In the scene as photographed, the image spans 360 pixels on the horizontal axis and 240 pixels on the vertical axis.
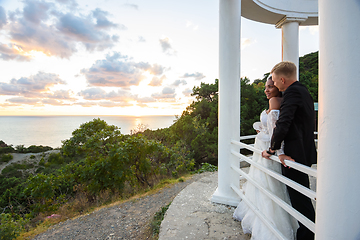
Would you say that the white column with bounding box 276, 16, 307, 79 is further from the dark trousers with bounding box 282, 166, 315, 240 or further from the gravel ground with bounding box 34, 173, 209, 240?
the gravel ground with bounding box 34, 173, 209, 240

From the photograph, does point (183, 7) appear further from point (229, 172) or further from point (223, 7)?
point (229, 172)

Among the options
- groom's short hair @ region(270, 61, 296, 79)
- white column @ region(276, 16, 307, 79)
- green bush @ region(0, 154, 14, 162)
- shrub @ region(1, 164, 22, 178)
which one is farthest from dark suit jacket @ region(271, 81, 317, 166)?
green bush @ region(0, 154, 14, 162)

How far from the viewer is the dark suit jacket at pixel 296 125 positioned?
5.38ft

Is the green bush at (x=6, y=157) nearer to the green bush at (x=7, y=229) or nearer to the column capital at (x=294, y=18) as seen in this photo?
the green bush at (x=7, y=229)

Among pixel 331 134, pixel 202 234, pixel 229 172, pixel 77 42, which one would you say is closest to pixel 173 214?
pixel 202 234

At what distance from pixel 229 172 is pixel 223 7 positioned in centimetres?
249

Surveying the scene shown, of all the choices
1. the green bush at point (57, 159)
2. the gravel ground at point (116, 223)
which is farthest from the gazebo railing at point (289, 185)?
the green bush at point (57, 159)

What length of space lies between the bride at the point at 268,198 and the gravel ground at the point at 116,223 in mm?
1541

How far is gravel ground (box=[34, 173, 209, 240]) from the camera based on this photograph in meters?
3.05

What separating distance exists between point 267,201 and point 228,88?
1.60m

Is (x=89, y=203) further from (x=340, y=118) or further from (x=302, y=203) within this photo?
(x=340, y=118)

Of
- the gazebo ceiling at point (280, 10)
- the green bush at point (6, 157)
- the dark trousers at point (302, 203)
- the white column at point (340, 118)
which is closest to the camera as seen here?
the white column at point (340, 118)

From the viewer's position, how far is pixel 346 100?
0.96m

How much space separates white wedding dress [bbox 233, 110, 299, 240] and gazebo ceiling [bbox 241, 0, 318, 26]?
270 centimetres
